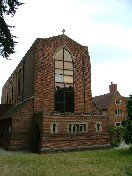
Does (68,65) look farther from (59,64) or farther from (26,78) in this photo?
(26,78)

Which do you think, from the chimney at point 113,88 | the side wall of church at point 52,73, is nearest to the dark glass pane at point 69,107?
the side wall of church at point 52,73

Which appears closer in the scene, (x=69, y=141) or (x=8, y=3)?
(x=8, y=3)

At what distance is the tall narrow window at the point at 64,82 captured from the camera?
104 ft

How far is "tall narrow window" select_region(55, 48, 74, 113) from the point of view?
3185 centimetres

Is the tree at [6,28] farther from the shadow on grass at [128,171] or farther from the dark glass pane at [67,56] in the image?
the dark glass pane at [67,56]

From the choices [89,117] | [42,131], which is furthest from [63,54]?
[42,131]

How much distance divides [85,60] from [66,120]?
9604mm

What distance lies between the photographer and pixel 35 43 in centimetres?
3203

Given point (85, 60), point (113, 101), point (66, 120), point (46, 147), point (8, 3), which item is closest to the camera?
point (8, 3)

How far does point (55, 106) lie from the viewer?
1235 inches

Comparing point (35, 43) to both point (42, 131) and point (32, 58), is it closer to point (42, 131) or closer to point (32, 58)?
point (32, 58)

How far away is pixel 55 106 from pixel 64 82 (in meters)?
3.38

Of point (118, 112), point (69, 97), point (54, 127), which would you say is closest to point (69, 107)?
point (69, 97)

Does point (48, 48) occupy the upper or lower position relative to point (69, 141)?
upper
